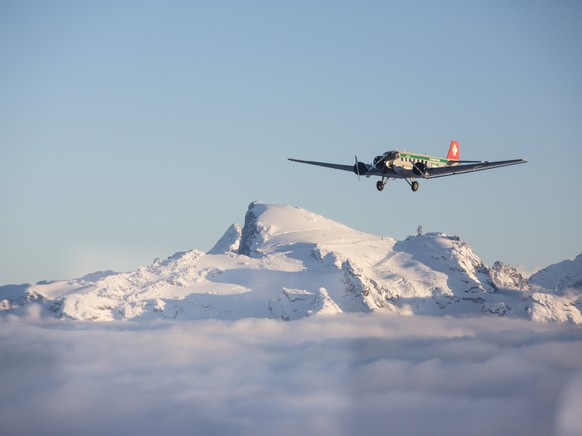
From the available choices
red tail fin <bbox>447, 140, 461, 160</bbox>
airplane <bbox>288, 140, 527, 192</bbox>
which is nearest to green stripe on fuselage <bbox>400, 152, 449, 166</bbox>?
airplane <bbox>288, 140, 527, 192</bbox>

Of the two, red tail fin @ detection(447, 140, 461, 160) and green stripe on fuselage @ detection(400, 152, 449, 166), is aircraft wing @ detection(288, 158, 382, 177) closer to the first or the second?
green stripe on fuselage @ detection(400, 152, 449, 166)

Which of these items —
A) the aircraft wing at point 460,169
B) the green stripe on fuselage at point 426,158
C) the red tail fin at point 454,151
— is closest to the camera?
the aircraft wing at point 460,169

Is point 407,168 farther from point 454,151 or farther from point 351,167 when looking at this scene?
point 454,151

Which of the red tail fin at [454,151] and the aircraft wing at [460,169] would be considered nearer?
the aircraft wing at [460,169]

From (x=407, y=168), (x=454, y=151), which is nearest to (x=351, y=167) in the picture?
(x=407, y=168)

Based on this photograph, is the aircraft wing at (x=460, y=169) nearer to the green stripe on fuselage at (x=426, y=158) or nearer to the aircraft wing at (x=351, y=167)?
the green stripe on fuselage at (x=426, y=158)

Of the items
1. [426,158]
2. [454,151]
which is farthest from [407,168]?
[454,151]

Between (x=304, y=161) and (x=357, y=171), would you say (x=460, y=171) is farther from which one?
(x=304, y=161)

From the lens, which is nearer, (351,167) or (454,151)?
(351,167)

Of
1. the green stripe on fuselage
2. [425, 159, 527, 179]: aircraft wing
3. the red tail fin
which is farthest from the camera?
the red tail fin

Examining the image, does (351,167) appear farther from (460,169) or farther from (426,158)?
(460,169)

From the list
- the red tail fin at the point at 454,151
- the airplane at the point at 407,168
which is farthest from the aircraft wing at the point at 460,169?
the red tail fin at the point at 454,151

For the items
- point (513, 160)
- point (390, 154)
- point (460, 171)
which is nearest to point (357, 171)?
point (390, 154)

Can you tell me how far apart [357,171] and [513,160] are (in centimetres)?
2500
